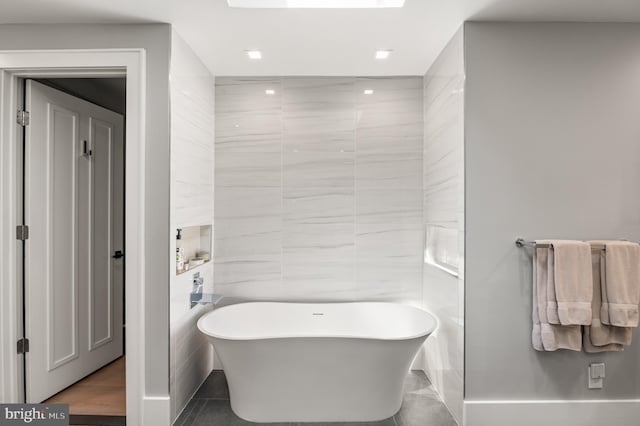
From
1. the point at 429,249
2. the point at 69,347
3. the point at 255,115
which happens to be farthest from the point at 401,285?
the point at 69,347

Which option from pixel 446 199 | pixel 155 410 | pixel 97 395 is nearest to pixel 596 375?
pixel 446 199

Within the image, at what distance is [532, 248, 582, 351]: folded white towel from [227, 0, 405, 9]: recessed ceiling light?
169 cm

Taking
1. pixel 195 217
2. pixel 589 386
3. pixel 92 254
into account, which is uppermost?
pixel 195 217

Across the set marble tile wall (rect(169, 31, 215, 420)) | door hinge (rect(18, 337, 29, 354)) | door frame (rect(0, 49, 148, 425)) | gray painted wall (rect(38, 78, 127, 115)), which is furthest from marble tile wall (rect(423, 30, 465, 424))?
door hinge (rect(18, 337, 29, 354))

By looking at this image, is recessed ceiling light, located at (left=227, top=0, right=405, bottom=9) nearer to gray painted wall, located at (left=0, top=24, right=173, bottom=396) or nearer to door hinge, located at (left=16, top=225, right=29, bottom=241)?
gray painted wall, located at (left=0, top=24, right=173, bottom=396)

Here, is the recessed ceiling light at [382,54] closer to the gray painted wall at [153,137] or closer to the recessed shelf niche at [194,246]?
the gray painted wall at [153,137]

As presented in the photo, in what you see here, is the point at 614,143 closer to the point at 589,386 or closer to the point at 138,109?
the point at 589,386

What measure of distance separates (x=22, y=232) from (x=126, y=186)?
0.83 m

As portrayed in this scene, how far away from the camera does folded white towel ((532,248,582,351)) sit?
7.33 ft

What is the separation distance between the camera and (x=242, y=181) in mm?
3299

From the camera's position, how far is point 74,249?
9.45 ft

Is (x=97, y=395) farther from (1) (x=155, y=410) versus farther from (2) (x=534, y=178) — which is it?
(2) (x=534, y=178)

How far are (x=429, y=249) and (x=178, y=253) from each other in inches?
77.8

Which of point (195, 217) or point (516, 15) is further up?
point (516, 15)
